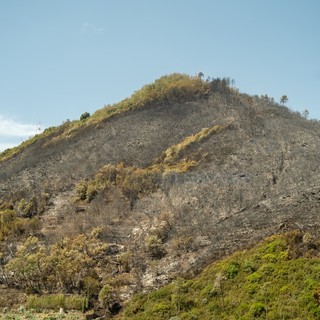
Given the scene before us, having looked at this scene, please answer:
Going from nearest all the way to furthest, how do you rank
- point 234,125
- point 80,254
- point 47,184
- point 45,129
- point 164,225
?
point 80,254, point 164,225, point 47,184, point 234,125, point 45,129

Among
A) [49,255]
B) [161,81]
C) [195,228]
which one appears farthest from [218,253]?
[161,81]

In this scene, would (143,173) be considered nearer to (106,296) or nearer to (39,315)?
(106,296)

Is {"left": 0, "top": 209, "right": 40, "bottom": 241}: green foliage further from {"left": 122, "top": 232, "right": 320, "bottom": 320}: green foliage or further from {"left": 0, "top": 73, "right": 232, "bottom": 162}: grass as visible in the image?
{"left": 0, "top": 73, "right": 232, "bottom": 162}: grass

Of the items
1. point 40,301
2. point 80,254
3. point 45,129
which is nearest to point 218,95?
point 45,129

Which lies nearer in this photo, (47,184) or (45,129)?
(47,184)

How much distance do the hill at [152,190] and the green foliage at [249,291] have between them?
5.05 feet

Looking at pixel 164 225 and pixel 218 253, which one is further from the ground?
pixel 164 225

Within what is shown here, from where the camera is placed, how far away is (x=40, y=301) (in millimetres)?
24344

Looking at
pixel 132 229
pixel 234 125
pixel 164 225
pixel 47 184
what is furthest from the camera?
pixel 234 125

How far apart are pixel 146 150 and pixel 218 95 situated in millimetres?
14189

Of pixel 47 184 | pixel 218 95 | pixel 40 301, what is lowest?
pixel 40 301

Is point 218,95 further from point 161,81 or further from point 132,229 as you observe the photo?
point 132,229

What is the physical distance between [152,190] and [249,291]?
18.1 meters

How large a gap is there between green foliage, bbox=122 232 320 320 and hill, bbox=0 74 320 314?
60.7 inches
